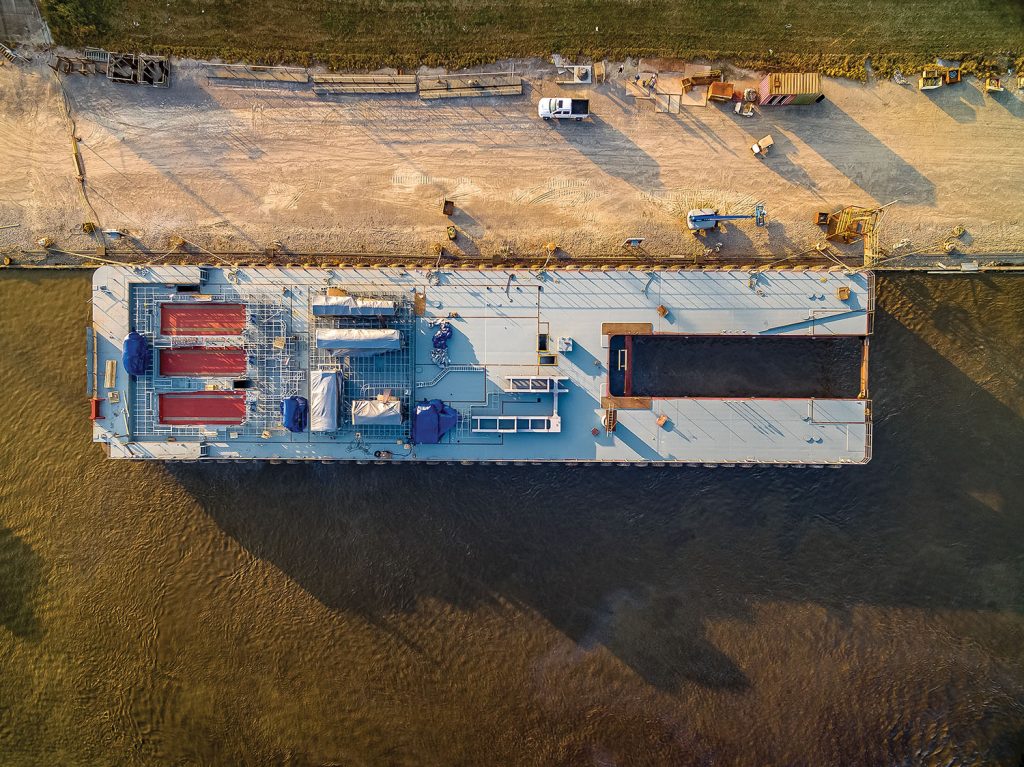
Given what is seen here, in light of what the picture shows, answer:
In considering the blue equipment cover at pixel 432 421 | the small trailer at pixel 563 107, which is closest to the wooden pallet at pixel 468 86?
the small trailer at pixel 563 107

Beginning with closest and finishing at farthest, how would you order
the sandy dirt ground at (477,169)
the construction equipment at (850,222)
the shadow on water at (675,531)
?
the construction equipment at (850,222) → the shadow on water at (675,531) → the sandy dirt ground at (477,169)

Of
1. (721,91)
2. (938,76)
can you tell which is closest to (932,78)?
(938,76)

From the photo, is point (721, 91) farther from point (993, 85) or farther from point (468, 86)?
point (993, 85)

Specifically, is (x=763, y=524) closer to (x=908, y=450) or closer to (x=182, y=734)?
(x=908, y=450)

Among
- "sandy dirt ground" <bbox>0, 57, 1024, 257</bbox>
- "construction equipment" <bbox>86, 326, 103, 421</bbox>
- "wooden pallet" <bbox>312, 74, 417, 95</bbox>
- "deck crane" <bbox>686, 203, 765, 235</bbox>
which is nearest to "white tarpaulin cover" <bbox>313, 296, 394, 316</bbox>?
"sandy dirt ground" <bbox>0, 57, 1024, 257</bbox>

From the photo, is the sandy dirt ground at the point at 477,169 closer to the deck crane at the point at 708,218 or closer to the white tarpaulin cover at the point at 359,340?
the deck crane at the point at 708,218

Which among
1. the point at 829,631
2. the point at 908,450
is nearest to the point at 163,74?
the point at 908,450

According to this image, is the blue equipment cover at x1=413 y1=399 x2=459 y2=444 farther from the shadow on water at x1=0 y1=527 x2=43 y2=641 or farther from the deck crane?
the shadow on water at x1=0 y1=527 x2=43 y2=641
